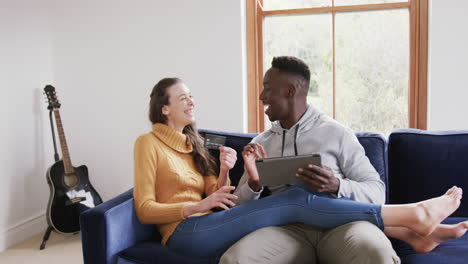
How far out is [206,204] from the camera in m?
2.16

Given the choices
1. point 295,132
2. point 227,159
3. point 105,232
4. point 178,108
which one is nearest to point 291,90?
point 295,132

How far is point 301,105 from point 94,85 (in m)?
2.06

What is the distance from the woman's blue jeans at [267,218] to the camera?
76.1 inches

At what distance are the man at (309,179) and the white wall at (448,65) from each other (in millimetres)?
1177

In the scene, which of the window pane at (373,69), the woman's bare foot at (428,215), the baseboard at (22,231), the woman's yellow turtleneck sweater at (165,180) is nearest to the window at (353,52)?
the window pane at (373,69)

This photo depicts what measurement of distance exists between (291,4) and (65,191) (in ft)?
6.56

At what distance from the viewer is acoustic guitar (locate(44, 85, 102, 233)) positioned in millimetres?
3477

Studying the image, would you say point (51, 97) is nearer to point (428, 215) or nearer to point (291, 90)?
point (291, 90)

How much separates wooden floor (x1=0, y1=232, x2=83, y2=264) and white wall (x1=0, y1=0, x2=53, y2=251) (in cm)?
9

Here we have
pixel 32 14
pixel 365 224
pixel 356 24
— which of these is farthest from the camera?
pixel 32 14

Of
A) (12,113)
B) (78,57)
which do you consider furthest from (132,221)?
(78,57)

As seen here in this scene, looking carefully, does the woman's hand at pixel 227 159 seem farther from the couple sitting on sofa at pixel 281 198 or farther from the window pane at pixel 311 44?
the window pane at pixel 311 44

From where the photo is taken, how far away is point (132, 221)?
2238mm

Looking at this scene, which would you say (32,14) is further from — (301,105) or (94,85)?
(301,105)
